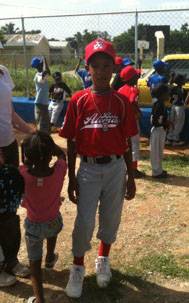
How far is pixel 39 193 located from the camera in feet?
7.69

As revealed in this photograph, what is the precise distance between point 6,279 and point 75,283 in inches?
23.1

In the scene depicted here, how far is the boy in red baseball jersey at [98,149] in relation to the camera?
2.40m

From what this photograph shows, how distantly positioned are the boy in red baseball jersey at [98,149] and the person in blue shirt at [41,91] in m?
4.70

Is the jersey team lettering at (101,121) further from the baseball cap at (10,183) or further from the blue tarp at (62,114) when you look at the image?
the blue tarp at (62,114)

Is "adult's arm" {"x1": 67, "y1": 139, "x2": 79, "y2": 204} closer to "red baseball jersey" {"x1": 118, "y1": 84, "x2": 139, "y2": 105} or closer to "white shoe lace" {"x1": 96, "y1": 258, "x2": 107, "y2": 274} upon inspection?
"white shoe lace" {"x1": 96, "y1": 258, "x2": 107, "y2": 274}

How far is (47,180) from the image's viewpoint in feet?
7.63

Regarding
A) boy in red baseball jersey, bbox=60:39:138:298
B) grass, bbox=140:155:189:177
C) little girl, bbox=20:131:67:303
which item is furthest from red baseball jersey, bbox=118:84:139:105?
little girl, bbox=20:131:67:303

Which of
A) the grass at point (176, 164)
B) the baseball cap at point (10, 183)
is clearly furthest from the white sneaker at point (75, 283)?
the grass at point (176, 164)

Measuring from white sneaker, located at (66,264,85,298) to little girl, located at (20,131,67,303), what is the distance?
0.30 metres

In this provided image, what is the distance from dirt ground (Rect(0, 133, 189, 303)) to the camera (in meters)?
2.69

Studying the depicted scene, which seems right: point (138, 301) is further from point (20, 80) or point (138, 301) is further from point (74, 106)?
point (20, 80)

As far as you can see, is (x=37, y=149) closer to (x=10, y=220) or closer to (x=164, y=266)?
(x=10, y=220)

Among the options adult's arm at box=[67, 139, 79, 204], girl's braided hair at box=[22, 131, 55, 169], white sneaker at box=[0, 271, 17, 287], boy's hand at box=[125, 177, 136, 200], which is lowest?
white sneaker at box=[0, 271, 17, 287]

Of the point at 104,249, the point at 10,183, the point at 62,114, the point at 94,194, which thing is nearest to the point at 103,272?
the point at 104,249
